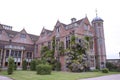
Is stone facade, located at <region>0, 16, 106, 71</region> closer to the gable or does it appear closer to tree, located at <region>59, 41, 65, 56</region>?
the gable

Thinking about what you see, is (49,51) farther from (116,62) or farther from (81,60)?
(116,62)

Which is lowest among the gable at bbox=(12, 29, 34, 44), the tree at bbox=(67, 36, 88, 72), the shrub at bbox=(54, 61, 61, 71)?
the shrub at bbox=(54, 61, 61, 71)

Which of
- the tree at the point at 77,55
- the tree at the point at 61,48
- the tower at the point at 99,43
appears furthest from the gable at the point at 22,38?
the tower at the point at 99,43

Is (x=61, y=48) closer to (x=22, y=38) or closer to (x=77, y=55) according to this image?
(x=77, y=55)

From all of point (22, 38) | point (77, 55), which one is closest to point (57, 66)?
point (77, 55)

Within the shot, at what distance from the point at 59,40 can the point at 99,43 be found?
9895 mm

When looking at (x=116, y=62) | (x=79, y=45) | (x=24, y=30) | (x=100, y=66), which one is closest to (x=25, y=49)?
(x=24, y=30)

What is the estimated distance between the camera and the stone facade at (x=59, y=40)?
96.0ft

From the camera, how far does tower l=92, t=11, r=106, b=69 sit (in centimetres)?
3039

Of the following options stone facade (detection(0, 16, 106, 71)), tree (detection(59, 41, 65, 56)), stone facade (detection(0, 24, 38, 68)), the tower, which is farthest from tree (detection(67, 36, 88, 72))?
stone facade (detection(0, 24, 38, 68))

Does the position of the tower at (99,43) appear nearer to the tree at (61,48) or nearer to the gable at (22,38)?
the tree at (61,48)

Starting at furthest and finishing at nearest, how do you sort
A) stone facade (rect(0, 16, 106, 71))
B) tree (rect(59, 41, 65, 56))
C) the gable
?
the gable, stone facade (rect(0, 16, 106, 71)), tree (rect(59, 41, 65, 56))

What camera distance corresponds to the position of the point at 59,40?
31.6m

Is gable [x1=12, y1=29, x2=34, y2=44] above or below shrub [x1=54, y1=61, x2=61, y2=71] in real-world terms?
above
